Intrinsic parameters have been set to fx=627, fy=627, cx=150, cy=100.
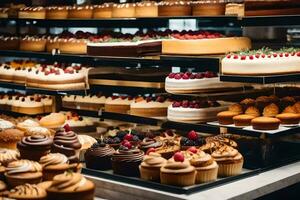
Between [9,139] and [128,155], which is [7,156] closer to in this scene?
[9,139]

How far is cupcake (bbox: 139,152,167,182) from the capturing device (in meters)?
4.69

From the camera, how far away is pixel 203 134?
6.48 meters

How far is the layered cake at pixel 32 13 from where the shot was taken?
28.6 ft

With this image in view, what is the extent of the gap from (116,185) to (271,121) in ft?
4.73

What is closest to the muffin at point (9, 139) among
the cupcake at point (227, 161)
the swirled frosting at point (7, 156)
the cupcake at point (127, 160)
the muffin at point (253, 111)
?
the swirled frosting at point (7, 156)

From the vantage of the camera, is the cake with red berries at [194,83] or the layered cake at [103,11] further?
the layered cake at [103,11]

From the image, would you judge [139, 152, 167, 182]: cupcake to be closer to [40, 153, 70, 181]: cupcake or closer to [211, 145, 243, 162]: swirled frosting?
[211, 145, 243, 162]: swirled frosting

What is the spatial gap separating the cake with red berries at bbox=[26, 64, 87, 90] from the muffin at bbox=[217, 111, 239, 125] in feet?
7.60

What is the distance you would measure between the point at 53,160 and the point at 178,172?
0.91 m

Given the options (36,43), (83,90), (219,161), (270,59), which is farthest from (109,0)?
(219,161)

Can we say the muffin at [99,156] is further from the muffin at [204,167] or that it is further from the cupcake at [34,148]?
the muffin at [204,167]

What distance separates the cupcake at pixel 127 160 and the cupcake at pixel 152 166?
124 millimetres

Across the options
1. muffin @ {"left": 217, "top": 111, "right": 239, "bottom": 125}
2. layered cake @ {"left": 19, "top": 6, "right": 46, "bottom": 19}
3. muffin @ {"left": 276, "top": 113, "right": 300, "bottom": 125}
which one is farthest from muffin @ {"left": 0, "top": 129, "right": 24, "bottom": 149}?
layered cake @ {"left": 19, "top": 6, "right": 46, "bottom": 19}

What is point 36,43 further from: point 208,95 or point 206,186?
point 206,186
